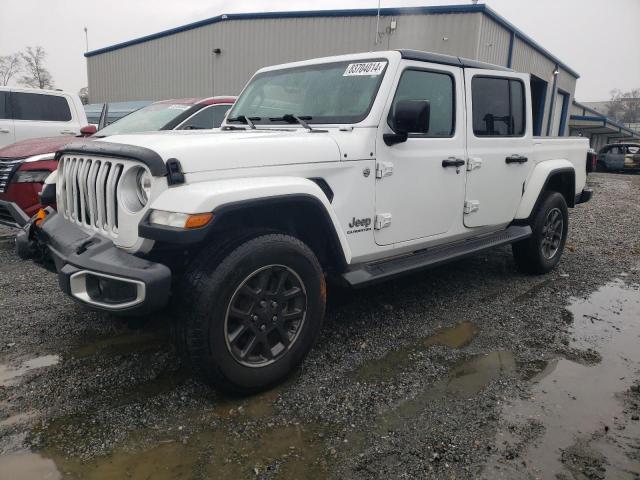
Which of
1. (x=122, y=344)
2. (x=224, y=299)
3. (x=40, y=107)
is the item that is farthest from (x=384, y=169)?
(x=40, y=107)

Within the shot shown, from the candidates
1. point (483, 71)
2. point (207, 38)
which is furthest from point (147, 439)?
point (207, 38)

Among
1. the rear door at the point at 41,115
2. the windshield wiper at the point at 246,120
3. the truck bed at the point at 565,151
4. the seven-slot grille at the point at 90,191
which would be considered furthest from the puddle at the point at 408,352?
the rear door at the point at 41,115

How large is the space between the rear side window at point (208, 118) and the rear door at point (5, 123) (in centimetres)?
403

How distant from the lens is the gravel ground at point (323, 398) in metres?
2.22

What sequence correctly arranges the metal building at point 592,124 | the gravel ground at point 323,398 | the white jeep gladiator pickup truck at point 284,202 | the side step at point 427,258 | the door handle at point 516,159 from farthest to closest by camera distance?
the metal building at point 592,124 → the door handle at point 516,159 → the side step at point 427,258 → the white jeep gladiator pickup truck at point 284,202 → the gravel ground at point 323,398

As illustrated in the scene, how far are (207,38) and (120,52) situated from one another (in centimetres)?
728

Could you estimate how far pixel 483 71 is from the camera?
420 centimetres

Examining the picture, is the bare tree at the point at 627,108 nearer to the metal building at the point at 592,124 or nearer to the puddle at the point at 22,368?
the metal building at the point at 592,124

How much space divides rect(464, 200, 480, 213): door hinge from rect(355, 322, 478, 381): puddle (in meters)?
0.93

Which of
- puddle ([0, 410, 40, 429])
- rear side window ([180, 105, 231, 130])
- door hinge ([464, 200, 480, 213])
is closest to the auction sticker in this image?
door hinge ([464, 200, 480, 213])

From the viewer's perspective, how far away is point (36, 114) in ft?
27.0

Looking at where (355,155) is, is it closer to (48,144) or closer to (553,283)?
(553,283)

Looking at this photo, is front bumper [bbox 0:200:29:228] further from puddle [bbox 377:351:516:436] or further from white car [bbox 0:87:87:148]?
puddle [bbox 377:351:516:436]

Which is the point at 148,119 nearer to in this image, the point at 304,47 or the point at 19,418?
the point at 19,418
